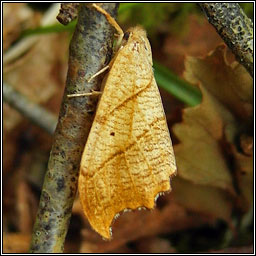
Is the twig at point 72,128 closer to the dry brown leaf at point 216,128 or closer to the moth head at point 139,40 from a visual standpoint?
the moth head at point 139,40

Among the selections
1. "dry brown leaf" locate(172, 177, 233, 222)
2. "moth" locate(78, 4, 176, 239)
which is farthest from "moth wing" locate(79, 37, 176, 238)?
"dry brown leaf" locate(172, 177, 233, 222)

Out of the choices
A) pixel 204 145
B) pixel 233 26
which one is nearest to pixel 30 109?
pixel 204 145

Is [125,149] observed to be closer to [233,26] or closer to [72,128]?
[72,128]

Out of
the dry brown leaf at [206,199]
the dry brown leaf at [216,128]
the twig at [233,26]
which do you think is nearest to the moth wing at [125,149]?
the twig at [233,26]

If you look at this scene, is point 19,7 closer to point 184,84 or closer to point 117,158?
point 184,84

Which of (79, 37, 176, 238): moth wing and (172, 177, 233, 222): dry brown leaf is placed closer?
(79, 37, 176, 238): moth wing

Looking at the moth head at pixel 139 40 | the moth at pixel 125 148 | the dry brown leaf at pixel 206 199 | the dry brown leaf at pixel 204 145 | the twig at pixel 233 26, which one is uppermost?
the twig at pixel 233 26

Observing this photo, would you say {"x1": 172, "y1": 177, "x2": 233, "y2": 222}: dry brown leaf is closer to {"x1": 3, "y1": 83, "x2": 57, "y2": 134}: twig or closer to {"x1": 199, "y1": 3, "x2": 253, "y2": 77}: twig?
{"x1": 3, "y1": 83, "x2": 57, "y2": 134}: twig
